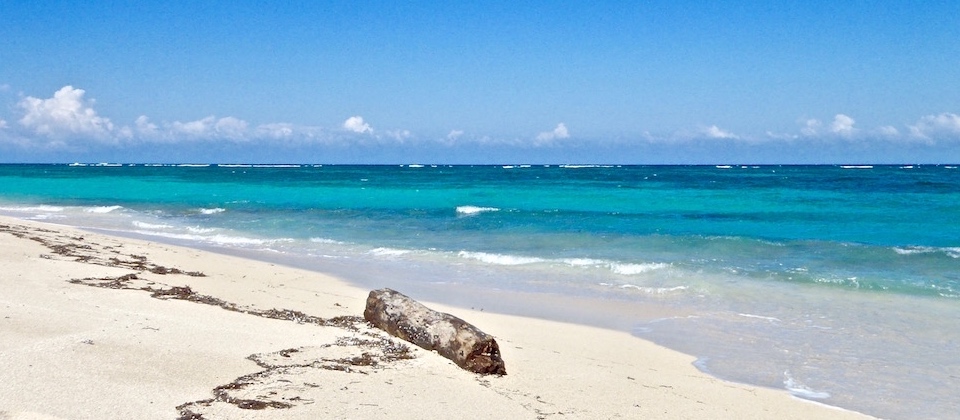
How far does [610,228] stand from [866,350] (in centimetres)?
1342

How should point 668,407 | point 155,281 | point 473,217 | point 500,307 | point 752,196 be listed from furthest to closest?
point 752,196 < point 473,217 < point 500,307 < point 155,281 < point 668,407

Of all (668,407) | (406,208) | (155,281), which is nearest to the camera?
(668,407)

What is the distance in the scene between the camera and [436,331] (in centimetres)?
681

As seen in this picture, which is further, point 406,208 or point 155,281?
point 406,208

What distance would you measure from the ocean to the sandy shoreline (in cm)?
106

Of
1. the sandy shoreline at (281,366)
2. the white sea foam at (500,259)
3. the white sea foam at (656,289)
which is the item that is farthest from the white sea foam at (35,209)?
the white sea foam at (656,289)

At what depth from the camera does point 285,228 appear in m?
22.1

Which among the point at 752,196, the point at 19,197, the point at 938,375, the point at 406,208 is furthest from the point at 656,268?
the point at 19,197

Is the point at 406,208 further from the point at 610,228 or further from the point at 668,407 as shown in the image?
the point at 668,407

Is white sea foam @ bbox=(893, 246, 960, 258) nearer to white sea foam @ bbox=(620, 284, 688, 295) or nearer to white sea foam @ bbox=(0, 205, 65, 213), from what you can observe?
white sea foam @ bbox=(620, 284, 688, 295)

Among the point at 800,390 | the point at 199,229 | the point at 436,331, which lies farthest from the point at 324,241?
the point at 800,390

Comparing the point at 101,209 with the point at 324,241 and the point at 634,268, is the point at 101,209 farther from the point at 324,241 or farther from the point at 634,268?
the point at 634,268

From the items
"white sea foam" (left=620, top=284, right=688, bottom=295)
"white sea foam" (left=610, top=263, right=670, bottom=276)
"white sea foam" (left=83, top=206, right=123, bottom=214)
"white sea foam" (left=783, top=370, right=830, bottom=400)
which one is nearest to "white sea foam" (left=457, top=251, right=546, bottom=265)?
"white sea foam" (left=610, top=263, right=670, bottom=276)

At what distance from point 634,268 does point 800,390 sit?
732cm
